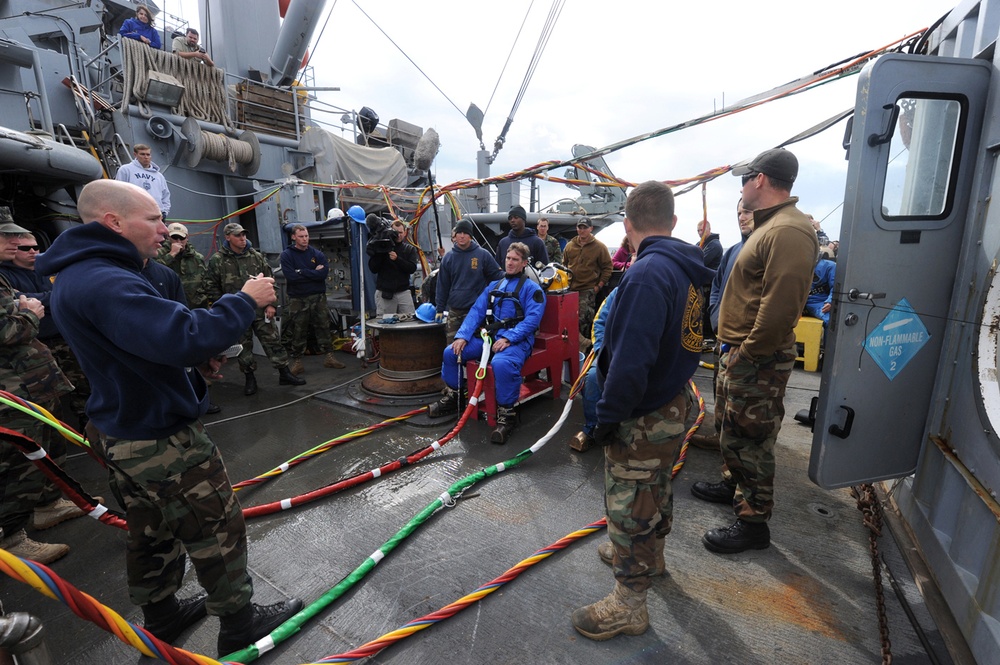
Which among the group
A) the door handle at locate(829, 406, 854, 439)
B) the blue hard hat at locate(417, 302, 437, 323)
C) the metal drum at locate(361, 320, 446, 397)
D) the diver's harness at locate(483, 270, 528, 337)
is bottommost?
the metal drum at locate(361, 320, 446, 397)

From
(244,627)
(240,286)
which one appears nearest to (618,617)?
(244,627)

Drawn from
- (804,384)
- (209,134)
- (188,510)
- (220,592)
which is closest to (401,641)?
(220,592)

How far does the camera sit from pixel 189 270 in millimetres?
5605

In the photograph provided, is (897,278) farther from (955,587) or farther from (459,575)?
(459,575)

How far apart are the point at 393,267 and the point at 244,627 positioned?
508 cm

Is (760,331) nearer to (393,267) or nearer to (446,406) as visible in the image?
(446,406)

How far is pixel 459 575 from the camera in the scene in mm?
2402

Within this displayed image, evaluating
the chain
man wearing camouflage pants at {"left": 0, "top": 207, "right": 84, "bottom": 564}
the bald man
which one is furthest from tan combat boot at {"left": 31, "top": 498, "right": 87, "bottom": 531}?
the chain

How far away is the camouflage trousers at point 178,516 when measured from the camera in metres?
1.73

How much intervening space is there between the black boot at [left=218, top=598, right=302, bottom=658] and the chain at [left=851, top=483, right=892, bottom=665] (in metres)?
2.54

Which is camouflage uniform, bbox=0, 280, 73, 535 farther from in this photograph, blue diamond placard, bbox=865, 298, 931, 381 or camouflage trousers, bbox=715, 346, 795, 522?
blue diamond placard, bbox=865, 298, 931, 381

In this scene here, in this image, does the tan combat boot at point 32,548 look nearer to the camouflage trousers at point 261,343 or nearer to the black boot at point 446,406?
the black boot at point 446,406

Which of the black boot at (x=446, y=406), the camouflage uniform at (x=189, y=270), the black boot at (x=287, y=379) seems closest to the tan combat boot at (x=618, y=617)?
the black boot at (x=446, y=406)

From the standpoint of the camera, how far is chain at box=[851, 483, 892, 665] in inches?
74.5
